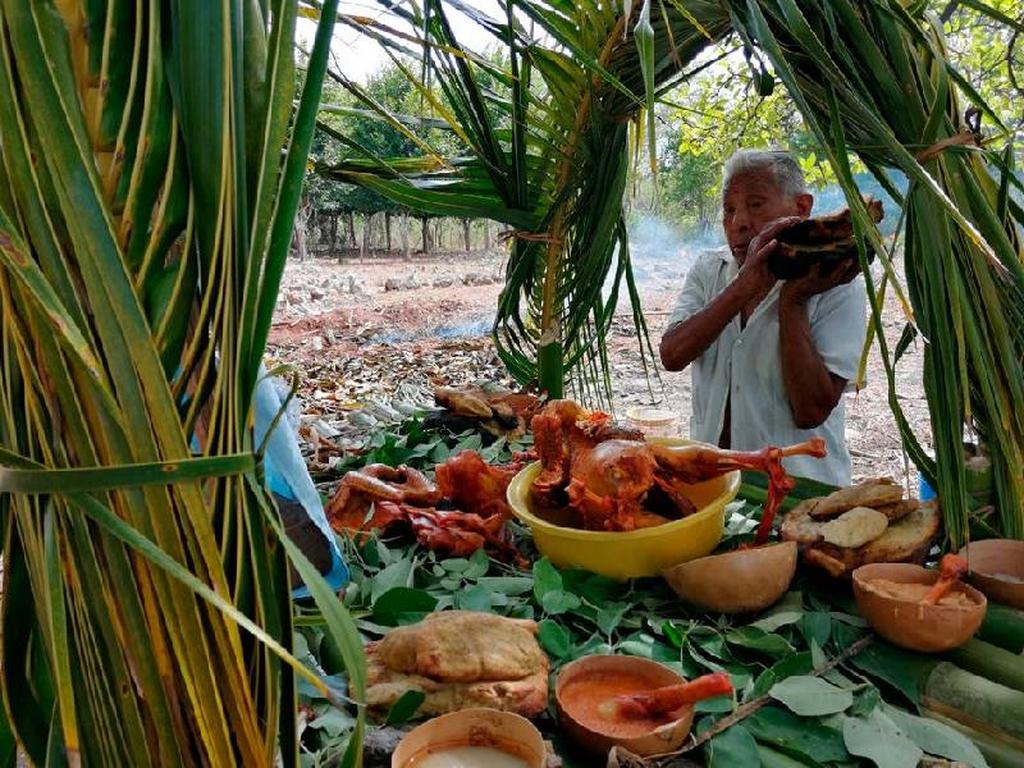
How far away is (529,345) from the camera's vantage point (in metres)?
2.88

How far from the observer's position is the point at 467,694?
3.16 ft

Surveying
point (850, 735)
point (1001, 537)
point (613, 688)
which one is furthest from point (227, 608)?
point (1001, 537)

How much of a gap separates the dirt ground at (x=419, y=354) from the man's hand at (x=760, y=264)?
761 mm

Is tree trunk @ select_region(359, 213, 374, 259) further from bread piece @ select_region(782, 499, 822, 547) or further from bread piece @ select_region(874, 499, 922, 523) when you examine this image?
bread piece @ select_region(874, 499, 922, 523)

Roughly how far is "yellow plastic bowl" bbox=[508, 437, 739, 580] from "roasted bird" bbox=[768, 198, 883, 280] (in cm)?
64

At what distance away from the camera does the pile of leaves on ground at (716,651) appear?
92cm

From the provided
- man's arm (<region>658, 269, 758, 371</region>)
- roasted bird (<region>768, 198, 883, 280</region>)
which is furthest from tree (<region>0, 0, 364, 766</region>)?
man's arm (<region>658, 269, 758, 371</region>)

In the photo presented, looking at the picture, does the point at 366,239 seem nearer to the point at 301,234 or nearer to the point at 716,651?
the point at 301,234

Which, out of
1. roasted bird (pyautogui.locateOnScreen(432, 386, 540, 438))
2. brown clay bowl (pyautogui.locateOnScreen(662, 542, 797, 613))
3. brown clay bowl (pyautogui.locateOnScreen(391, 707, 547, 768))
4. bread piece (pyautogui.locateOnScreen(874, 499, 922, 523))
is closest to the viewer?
brown clay bowl (pyautogui.locateOnScreen(391, 707, 547, 768))

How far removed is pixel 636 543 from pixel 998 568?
613 millimetres

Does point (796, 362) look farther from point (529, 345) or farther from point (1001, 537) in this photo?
point (529, 345)

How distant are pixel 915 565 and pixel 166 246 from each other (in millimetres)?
1221

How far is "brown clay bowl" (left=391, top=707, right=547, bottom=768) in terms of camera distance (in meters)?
0.84

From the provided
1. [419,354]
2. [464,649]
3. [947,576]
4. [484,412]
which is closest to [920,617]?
[947,576]
